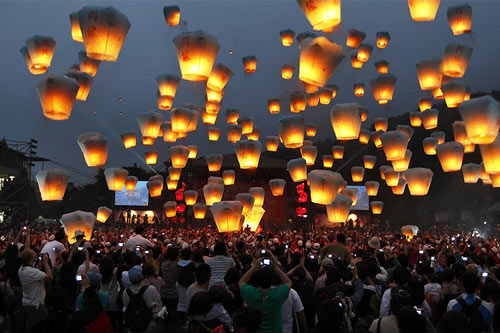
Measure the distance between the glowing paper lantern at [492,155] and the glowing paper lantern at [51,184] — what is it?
30.7 ft

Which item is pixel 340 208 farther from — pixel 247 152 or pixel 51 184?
pixel 51 184

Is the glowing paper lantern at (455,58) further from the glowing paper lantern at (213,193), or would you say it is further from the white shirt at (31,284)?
the white shirt at (31,284)

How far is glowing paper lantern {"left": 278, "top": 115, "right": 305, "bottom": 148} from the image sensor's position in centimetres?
1107

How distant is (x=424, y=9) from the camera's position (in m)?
8.73

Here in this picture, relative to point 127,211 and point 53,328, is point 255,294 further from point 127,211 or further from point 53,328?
point 127,211

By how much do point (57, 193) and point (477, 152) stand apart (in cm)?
3194

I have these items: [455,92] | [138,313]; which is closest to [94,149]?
[138,313]

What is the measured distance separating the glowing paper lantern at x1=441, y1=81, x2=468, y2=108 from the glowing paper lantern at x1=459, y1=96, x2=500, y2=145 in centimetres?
462

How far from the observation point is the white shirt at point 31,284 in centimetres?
448

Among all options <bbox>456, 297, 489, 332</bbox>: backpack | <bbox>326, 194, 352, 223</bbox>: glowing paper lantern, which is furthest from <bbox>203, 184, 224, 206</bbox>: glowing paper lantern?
<bbox>456, 297, 489, 332</bbox>: backpack

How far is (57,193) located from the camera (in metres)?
10.4

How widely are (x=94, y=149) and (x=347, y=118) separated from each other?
593 centimetres

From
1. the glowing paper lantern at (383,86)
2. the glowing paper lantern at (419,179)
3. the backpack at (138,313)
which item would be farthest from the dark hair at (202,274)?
the glowing paper lantern at (383,86)

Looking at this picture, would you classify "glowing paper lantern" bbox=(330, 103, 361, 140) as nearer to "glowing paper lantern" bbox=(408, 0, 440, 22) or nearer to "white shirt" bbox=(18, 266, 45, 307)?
"glowing paper lantern" bbox=(408, 0, 440, 22)
